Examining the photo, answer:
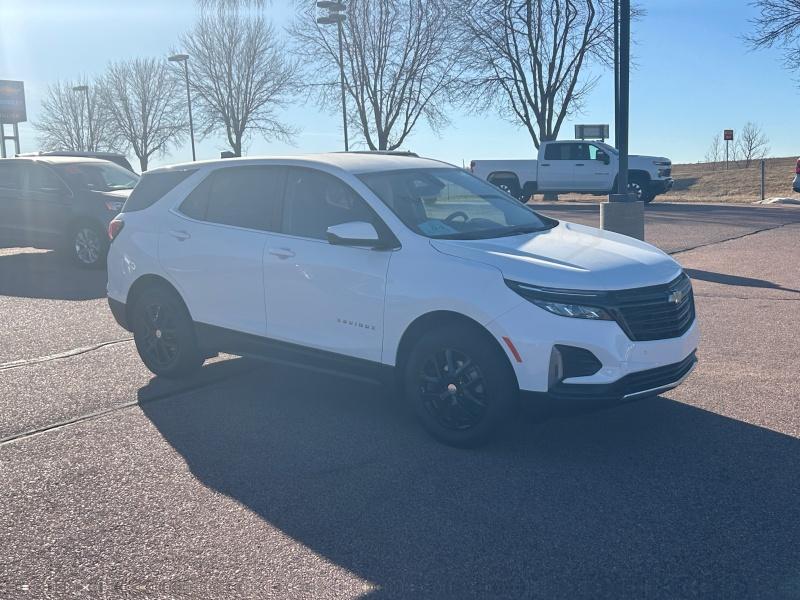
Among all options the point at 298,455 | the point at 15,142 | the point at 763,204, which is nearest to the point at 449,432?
the point at 298,455

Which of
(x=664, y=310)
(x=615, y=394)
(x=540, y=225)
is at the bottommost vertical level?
(x=615, y=394)

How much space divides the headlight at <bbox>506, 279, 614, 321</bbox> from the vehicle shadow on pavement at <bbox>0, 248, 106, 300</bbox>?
26.6 feet

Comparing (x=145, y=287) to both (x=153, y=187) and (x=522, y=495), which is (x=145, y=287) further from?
(x=522, y=495)

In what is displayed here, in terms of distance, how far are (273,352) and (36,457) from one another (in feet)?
5.57

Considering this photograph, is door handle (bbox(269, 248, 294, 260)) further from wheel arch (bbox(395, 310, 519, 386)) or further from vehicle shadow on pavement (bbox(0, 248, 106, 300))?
vehicle shadow on pavement (bbox(0, 248, 106, 300))

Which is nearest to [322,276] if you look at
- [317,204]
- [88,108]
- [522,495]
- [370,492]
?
[317,204]

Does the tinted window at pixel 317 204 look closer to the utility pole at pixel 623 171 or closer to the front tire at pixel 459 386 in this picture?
the front tire at pixel 459 386

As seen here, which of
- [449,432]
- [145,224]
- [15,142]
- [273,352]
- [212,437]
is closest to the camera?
[449,432]

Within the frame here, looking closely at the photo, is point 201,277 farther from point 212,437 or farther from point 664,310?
point 664,310

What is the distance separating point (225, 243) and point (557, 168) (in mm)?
25065

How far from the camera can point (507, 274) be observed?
205 inches

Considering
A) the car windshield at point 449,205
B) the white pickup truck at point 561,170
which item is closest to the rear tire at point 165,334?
the car windshield at point 449,205

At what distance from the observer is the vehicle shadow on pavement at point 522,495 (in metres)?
3.87

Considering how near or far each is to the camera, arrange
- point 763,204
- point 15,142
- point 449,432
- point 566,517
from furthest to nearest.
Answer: point 15,142
point 763,204
point 449,432
point 566,517
